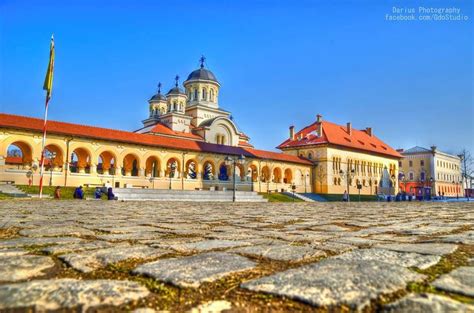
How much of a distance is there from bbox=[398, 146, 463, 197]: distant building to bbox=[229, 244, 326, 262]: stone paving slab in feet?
253

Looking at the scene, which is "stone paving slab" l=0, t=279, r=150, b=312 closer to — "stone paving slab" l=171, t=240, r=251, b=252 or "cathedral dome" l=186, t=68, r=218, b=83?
"stone paving slab" l=171, t=240, r=251, b=252

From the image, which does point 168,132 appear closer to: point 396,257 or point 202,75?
point 202,75

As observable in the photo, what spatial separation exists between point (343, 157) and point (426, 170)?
110 ft

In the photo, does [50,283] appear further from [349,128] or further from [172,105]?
[349,128]

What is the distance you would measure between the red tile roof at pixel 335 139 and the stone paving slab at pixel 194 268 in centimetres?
5088

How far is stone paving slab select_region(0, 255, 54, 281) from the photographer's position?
2.03 m

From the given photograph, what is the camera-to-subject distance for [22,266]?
2.24 meters

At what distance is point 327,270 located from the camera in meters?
2.12

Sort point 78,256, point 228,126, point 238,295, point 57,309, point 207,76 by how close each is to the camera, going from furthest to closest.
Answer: point 207,76
point 228,126
point 78,256
point 238,295
point 57,309

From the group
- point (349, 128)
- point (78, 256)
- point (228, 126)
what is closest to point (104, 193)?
point (78, 256)

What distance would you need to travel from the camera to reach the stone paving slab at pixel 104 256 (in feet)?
7.62

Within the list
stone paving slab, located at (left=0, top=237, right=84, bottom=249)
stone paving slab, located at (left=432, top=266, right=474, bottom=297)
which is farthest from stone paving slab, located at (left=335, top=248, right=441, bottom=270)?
stone paving slab, located at (left=0, top=237, right=84, bottom=249)

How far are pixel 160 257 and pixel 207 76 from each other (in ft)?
185

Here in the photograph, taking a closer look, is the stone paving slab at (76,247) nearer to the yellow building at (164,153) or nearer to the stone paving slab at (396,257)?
the stone paving slab at (396,257)
